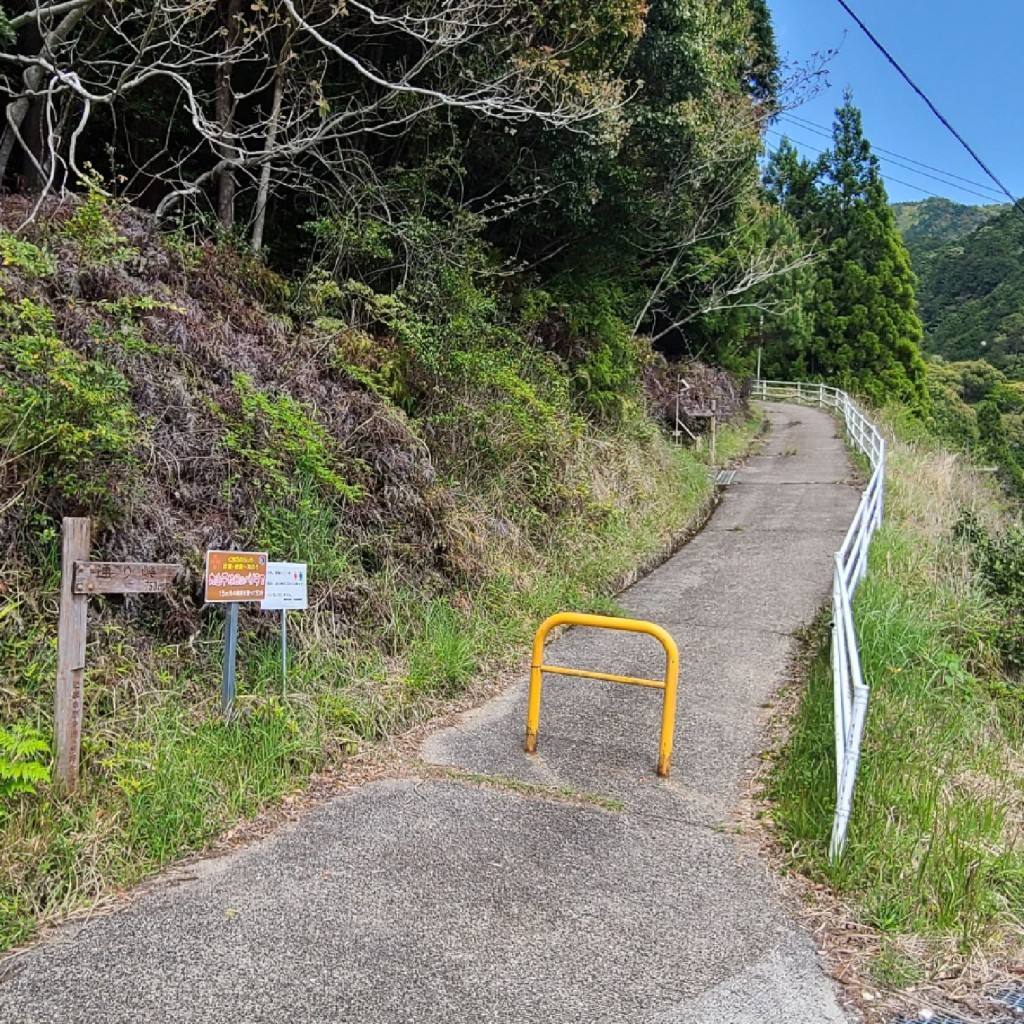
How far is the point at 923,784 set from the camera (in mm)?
4078

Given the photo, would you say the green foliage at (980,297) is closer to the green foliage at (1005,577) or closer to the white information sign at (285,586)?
the green foliage at (1005,577)

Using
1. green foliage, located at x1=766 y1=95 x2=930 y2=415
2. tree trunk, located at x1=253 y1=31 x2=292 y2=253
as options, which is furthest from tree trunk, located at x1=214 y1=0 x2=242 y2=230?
green foliage, located at x1=766 y1=95 x2=930 y2=415

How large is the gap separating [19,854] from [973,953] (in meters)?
3.82

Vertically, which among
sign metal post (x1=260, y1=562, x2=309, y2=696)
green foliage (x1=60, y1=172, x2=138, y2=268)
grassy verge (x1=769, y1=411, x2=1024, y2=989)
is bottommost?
grassy verge (x1=769, y1=411, x2=1024, y2=989)

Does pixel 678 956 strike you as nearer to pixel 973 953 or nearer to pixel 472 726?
pixel 973 953

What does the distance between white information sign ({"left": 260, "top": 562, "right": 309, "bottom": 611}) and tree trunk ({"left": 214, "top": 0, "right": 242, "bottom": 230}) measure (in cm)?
457

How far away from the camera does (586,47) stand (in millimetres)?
8562

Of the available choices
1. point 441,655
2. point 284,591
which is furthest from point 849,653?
point 284,591

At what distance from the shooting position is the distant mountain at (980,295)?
4659 centimetres

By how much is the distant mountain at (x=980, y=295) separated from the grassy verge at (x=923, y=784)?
46552mm

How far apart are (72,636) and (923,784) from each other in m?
4.27

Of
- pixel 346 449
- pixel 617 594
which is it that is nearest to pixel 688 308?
pixel 617 594

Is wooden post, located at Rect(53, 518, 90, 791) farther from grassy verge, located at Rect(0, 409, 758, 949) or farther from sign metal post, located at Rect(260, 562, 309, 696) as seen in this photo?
sign metal post, located at Rect(260, 562, 309, 696)

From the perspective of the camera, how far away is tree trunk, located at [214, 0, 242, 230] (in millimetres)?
7386
